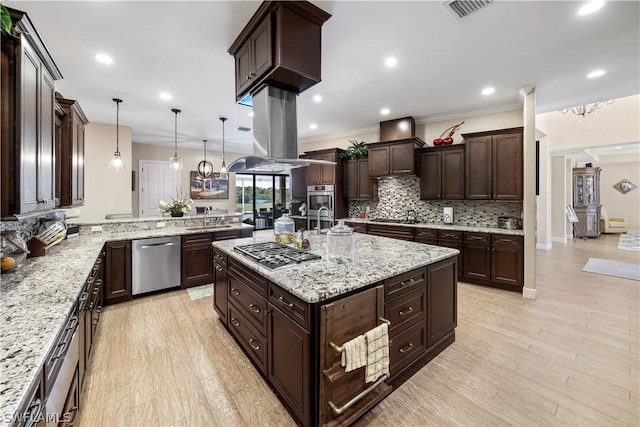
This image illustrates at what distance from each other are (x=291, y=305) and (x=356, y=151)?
4783 millimetres

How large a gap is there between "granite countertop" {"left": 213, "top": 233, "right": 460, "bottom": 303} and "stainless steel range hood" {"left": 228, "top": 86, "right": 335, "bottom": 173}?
0.92 m

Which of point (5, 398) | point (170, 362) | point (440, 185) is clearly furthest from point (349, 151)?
point (5, 398)

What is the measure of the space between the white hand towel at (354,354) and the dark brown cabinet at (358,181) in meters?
4.46

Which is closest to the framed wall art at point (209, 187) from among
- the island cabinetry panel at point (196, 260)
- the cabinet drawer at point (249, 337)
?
the island cabinetry panel at point (196, 260)

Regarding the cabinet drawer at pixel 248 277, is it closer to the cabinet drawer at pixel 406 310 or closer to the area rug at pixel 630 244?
the cabinet drawer at pixel 406 310


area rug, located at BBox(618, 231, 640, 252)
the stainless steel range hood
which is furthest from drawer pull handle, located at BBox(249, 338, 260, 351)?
area rug, located at BBox(618, 231, 640, 252)

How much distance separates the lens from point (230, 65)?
120 inches

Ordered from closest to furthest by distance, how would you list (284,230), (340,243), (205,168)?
(340,243) < (284,230) < (205,168)

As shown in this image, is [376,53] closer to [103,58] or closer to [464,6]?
[464,6]

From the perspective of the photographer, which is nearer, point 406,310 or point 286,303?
point 286,303

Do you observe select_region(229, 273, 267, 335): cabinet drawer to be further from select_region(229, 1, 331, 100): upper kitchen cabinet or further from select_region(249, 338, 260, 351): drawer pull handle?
select_region(229, 1, 331, 100): upper kitchen cabinet

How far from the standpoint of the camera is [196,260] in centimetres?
411

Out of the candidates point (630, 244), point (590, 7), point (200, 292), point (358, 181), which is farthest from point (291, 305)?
point (630, 244)

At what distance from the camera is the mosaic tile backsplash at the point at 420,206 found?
4.57 m
